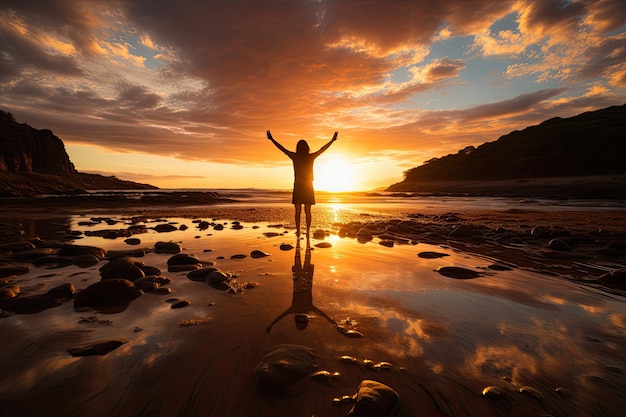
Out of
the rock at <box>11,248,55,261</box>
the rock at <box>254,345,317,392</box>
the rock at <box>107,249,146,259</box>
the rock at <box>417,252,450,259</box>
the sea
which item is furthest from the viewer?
the sea

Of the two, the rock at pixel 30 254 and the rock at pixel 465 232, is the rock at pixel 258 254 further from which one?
the rock at pixel 465 232

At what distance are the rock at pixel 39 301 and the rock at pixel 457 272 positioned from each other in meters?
5.57

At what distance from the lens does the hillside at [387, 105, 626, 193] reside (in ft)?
186

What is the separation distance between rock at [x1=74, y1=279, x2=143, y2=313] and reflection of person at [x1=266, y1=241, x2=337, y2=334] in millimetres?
1992

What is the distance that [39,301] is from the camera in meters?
3.33

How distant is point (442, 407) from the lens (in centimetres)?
175

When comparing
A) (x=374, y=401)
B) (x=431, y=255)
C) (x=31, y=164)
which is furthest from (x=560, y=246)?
(x=31, y=164)

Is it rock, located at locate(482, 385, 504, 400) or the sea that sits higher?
the sea

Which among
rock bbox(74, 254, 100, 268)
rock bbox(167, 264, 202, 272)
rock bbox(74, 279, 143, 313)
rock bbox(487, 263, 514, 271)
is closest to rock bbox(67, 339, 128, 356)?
rock bbox(74, 279, 143, 313)

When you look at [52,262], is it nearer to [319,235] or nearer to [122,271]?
[122,271]

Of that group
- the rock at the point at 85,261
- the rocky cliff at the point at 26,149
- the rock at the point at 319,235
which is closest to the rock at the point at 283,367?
the rock at the point at 85,261

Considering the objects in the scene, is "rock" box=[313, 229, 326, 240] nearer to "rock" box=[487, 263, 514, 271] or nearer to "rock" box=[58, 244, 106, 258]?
"rock" box=[487, 263, 514, 271]

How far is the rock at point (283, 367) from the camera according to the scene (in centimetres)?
193

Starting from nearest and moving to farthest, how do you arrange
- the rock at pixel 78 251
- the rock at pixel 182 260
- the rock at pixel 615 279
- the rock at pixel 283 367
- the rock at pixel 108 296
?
the rock at pixel 283 367 < the rock at pixel 108 296 < the rock at pixel 615 279 < the rock at pixel 182 260 < the rock at pixel 78 251
